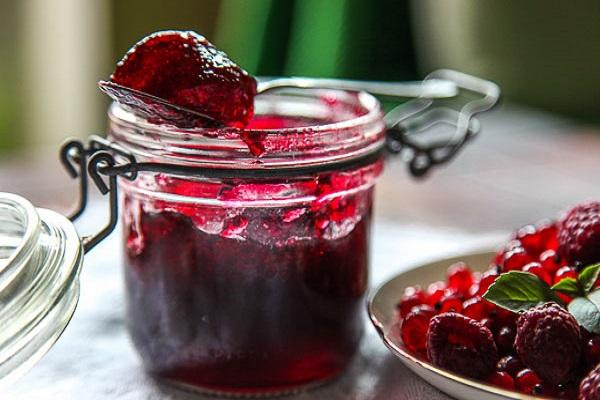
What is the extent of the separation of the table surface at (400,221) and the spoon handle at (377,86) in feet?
0.48

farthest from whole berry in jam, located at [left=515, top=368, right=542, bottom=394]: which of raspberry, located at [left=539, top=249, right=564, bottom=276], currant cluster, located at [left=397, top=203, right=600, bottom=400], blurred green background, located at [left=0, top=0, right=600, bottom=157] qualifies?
blurred green background, located at [left=0, top=0, right=600, bottom=157]

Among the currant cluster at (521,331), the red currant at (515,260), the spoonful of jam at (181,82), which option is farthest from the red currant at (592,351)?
the spoonful of jam at (181,82)

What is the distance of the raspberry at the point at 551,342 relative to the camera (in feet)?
1.68

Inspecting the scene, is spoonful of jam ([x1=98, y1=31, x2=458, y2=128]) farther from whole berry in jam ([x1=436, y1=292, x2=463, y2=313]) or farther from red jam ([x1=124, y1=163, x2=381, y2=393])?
whole berry in jam ([x1=436, y1=292, x2=463, y2=313])

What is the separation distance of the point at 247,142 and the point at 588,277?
0.22 meters

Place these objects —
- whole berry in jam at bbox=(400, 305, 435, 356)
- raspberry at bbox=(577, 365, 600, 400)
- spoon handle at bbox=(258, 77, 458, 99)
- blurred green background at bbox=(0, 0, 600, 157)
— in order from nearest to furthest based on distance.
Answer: raspberry at bbox=(577, 365, 600, 400) → whole berry in jam at bbox=(400, 305, 435, 356) → spoon handle at bbox=(258, 77, 458, 99) → blurred green background at bbox=(0, 0, 600, 157)

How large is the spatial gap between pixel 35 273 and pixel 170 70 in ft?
0.48

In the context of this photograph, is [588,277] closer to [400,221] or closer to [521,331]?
[521,331]

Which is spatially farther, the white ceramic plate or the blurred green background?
the blurred green background

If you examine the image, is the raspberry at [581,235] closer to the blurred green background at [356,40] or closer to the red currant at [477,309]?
the red currant at [477,309]

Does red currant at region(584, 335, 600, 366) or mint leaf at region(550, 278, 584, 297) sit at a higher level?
mint leaf at region(550, 278, 584, 297)

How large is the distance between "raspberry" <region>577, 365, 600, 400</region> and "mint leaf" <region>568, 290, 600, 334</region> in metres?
0.03

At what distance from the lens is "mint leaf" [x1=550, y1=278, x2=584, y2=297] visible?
56cm

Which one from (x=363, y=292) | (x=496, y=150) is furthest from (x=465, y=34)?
(x=363, y=292)
